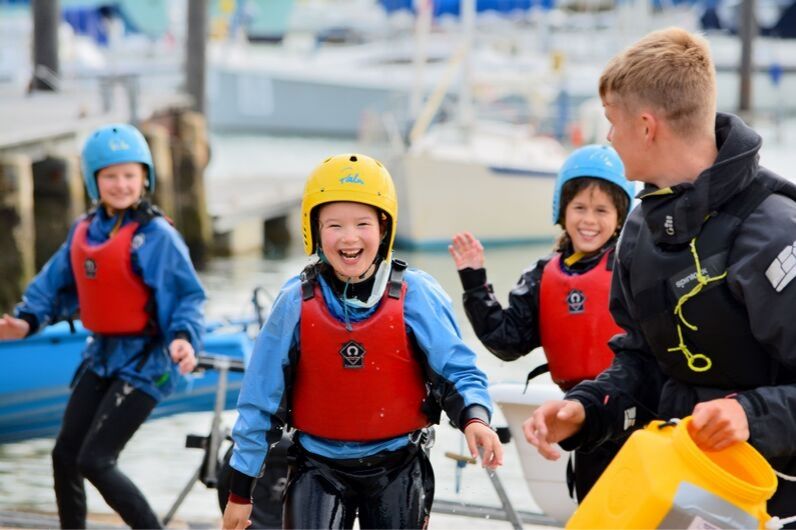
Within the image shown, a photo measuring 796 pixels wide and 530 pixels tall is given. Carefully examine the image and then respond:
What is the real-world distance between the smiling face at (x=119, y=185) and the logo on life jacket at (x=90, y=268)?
24 cm

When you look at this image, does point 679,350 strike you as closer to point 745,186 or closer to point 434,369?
point 745,186

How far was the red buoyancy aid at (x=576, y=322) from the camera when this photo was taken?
4.81 metres

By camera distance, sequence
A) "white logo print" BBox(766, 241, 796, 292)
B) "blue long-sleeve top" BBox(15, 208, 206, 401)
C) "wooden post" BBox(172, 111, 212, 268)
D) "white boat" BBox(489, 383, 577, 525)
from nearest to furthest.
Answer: "white logo print" BBox(766, 241, 796, 292), "white boat" BBox(489, 383, 577, 525), "blue long-sleeve top" BBox(15, 208, 206, 401), "wooden post" BBox(172, 111, 212, 268)

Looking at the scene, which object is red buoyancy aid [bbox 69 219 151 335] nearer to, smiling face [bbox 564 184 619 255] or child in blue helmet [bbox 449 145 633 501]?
child in blue helmet [bbox 449 145 633 501]

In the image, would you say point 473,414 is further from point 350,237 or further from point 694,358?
point 694,358

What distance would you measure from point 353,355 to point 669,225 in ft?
3.56

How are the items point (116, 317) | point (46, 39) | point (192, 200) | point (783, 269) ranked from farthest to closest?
point (46, 39) < point (192, 200) < point (116, 317) < point (783, 269)

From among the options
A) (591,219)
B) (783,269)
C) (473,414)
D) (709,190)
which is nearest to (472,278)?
(591,219)

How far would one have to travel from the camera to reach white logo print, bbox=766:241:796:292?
296 centimetres

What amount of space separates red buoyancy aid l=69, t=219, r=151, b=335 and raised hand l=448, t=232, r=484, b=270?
5.08 feet

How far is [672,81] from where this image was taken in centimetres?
310

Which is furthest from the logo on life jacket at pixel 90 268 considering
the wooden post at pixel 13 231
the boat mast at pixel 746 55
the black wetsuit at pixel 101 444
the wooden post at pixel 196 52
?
the boat mast at pixel 746 55

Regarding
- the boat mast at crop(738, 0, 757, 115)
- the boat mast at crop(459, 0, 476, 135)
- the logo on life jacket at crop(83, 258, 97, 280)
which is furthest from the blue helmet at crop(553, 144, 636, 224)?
the boat mast at crop(738, 0, 757, 115)

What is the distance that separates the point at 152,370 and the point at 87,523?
0.91 m
